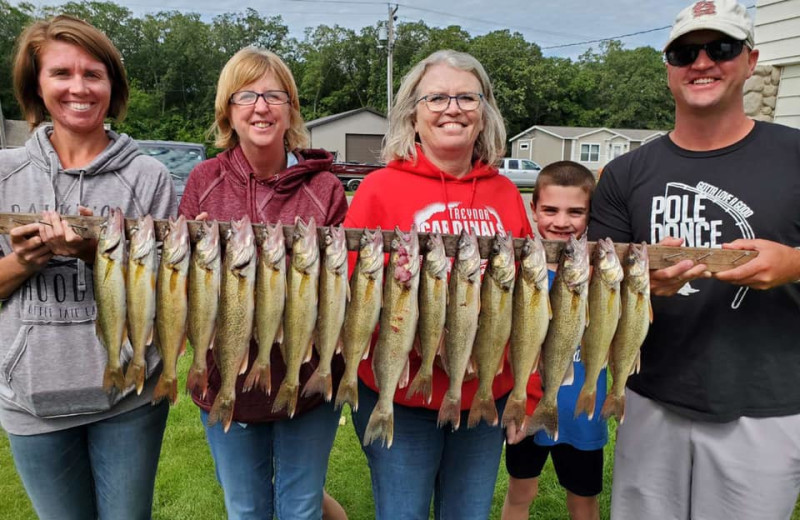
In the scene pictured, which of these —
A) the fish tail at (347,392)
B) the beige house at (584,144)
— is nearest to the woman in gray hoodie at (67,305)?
the fish tail at (347,392)

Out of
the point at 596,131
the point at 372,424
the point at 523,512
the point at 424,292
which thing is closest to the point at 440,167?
the point at 424,292

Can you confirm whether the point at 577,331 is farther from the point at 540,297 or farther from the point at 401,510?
the point at 401,510

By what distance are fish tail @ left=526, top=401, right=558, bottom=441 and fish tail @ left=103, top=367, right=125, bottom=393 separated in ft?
6.15

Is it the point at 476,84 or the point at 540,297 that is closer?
the point at 540,297

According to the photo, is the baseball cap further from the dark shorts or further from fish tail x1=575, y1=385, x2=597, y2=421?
the dark shorts

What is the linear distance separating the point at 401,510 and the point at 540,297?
132cm

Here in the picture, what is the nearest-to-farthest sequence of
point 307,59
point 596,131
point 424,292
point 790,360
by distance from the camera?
point 424,292, point 790,360, point 596,131, point 307,59

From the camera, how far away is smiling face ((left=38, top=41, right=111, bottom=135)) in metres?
2.59

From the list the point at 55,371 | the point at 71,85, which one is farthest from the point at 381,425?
the point at 71,85

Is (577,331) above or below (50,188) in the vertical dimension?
below

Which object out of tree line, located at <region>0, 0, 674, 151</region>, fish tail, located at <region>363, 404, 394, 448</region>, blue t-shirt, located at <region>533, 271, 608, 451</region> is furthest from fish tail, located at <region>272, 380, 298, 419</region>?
tree line, located at <region>0, 0, 674, 151</region>

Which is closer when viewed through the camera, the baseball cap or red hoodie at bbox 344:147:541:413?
the baseball cap

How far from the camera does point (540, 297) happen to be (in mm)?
2420

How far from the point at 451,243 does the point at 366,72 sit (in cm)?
7276
